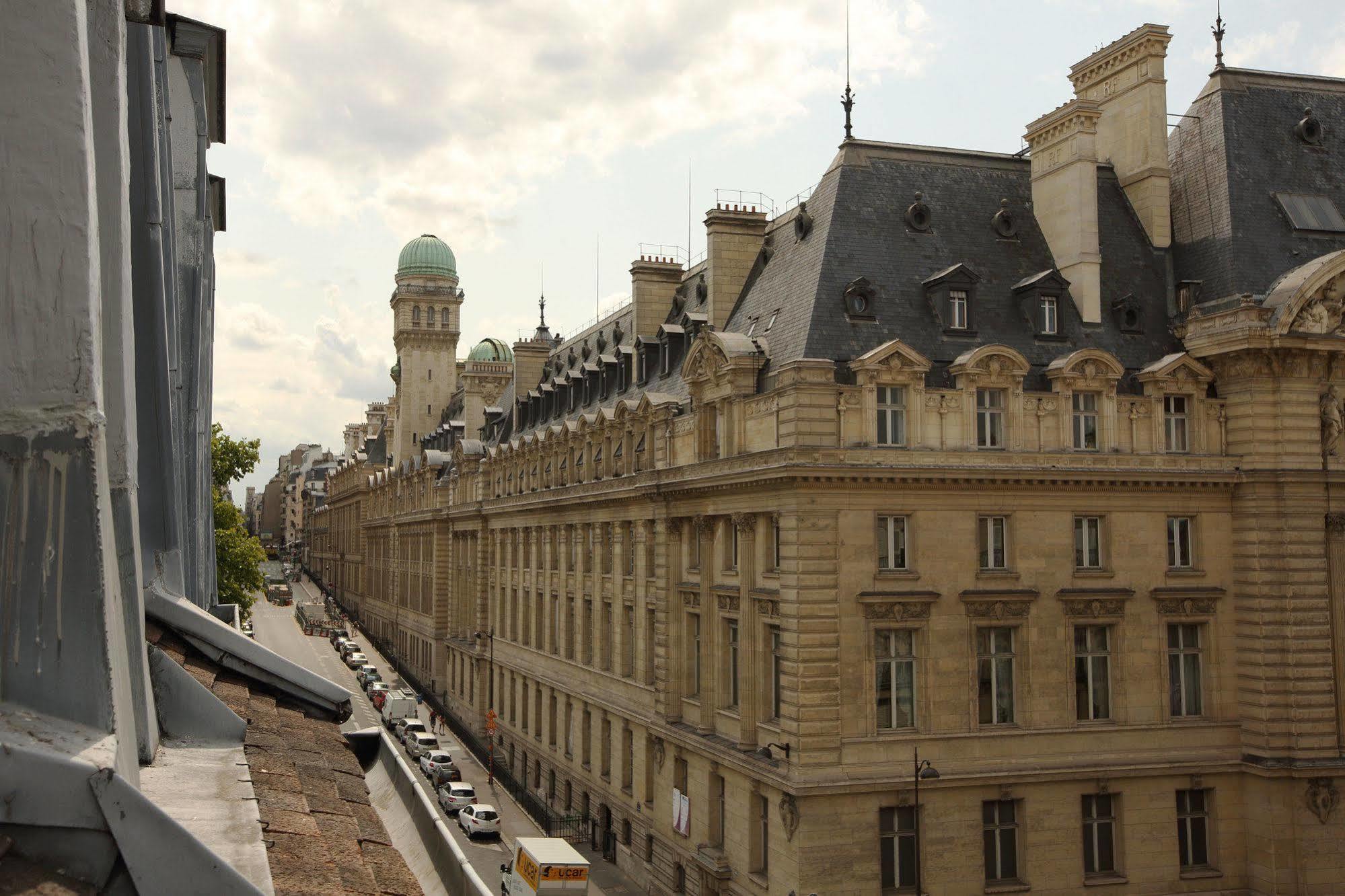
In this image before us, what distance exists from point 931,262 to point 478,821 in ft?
103

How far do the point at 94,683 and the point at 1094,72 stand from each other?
165 ft

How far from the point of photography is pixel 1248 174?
1757 inches

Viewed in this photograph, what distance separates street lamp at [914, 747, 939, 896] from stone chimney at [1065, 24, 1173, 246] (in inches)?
885

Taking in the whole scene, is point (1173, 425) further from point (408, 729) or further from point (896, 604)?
point (408, 729)

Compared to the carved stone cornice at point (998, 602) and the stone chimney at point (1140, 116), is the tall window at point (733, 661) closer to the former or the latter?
the carved stone cornice at point (998, 602)

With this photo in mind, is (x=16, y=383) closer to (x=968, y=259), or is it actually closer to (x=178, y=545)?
(x=178, y=545)

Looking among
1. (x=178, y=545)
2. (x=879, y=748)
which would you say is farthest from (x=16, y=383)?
(x=879, y=748)

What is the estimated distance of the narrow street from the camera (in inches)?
1951

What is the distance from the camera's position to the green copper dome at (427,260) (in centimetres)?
13288

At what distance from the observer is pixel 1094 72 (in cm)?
4838

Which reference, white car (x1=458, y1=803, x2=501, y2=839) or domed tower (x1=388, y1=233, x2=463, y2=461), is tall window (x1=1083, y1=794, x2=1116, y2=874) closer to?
white car (x1=458, y1=803, x2=501, y2=839)

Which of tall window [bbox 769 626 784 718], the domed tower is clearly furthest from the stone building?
the domed tower

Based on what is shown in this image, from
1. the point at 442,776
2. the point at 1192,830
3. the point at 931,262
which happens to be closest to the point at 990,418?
the point at 931,262

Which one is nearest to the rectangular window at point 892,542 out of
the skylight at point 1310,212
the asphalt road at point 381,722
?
the asphalt road at point 381,722
